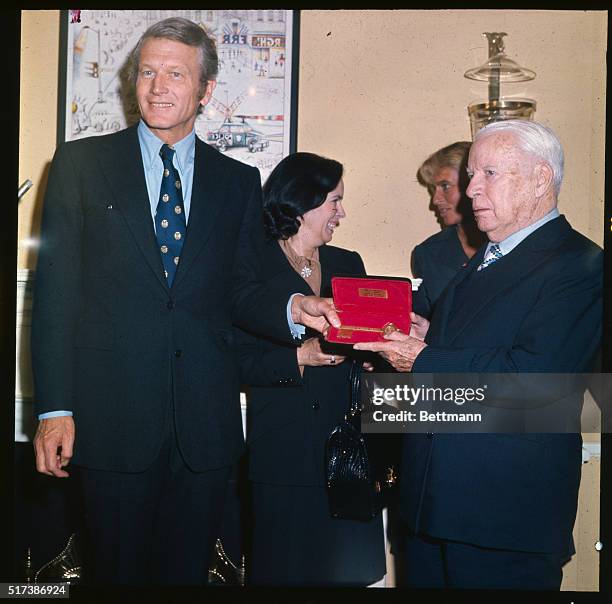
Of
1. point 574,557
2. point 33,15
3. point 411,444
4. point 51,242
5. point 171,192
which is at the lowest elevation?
point 574,557

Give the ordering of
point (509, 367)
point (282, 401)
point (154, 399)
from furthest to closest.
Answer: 1. point (282, 401)
2. point (154, 399)
3. point (509, 367)

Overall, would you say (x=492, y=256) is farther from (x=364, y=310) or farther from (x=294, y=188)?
(x=294, y=188)

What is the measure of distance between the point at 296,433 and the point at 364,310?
0.40 m

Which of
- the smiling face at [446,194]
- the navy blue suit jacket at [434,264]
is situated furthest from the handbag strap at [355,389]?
the smiling face at [446,194]

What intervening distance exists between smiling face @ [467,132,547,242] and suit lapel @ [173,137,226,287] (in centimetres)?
67

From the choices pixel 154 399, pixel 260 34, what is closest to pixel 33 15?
pixel 260 34

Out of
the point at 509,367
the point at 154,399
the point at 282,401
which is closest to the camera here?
the point at 509,367

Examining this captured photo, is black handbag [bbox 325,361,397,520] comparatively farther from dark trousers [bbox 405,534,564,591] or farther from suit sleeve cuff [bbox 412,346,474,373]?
suit sleeve cuff [bbox 412,346,474,373]

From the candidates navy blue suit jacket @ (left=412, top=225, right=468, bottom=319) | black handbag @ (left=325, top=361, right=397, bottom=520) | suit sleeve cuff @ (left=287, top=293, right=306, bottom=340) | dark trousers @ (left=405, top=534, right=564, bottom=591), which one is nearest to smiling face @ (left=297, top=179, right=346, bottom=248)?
suit sleeve cuff @ (left=287, top=293, right=306, bottom=340)

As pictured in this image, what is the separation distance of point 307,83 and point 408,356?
89 cm

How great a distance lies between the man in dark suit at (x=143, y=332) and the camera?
1985 millimetres

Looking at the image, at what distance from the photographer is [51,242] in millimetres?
1985

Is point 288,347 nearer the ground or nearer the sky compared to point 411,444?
nearer the sky

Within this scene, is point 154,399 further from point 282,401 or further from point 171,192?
point 171,192
